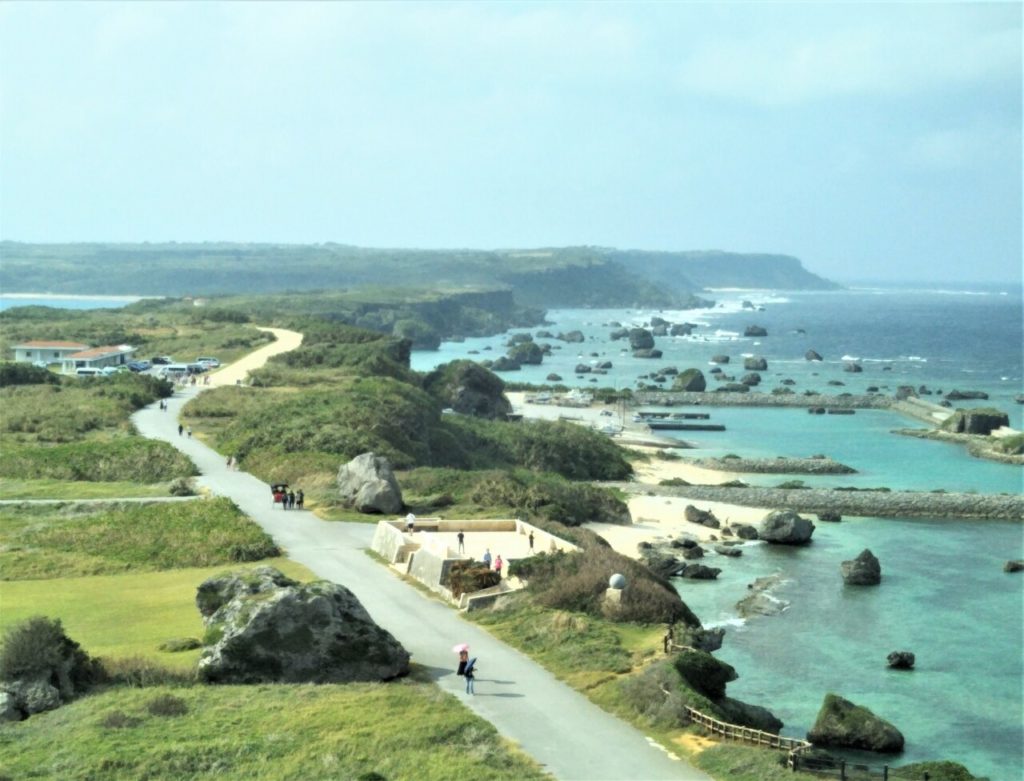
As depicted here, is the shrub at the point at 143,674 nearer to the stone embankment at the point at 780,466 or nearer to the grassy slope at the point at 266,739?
the grassy slope at the point at 266,739

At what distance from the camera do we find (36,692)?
2659 centimetres

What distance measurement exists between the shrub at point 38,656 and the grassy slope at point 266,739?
3.30 feet

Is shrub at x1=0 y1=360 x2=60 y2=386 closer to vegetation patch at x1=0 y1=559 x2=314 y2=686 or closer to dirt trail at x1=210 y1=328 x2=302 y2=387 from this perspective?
dirt trail at x1=210 y1=328 x2=302 y2=387

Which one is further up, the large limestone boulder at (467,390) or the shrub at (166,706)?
the shrub at (166,706)

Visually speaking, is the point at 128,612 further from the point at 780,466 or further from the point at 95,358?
the point at 95,358

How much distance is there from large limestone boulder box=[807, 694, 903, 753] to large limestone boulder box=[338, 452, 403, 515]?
2014 cm

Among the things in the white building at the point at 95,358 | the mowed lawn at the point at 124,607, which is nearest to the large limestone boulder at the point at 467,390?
the white building at the point at 95,358

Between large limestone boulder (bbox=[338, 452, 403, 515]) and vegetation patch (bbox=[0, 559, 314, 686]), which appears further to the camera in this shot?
large limestone boulder (bbox=[338, 452, 403, 515])

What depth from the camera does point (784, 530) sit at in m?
59.2

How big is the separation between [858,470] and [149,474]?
49895mm

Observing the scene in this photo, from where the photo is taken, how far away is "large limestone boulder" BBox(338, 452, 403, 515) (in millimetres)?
48094

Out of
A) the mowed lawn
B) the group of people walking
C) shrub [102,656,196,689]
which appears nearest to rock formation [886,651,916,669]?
the mowed lawn

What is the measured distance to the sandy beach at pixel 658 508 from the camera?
189 ft

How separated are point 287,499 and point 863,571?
22899 mm
